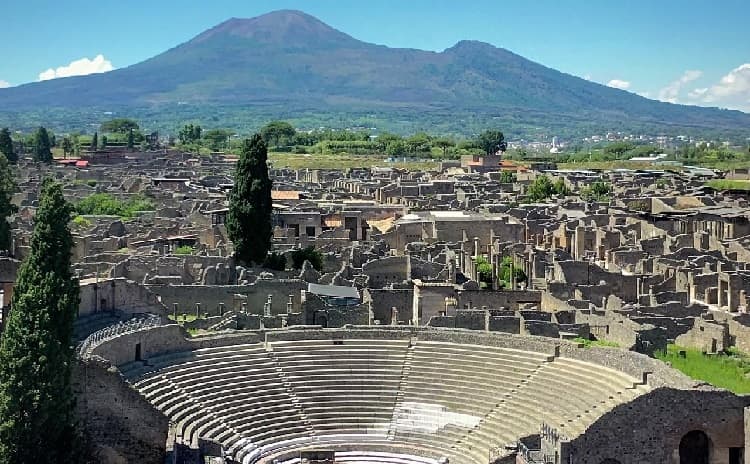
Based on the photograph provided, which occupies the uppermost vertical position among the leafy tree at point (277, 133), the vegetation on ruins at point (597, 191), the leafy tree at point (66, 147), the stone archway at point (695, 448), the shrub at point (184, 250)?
the leafy tree at point (277, 133)

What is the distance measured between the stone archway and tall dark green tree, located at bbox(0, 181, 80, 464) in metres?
13.4

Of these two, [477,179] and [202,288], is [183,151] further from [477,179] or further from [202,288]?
[202,288]

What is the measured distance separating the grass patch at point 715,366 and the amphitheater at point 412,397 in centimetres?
218

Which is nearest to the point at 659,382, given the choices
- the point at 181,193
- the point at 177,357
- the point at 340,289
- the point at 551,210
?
the point at 177,357

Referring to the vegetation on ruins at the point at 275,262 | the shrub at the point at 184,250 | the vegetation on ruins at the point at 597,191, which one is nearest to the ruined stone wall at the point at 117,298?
the vegetation on ruins at the point at 275,262

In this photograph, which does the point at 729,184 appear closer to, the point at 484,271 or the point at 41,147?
the point at 484,271

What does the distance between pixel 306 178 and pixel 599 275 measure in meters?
66.5

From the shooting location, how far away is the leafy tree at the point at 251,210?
42.0 metres

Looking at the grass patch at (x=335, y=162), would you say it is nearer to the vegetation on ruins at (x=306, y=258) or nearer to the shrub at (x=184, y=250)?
the shrub at (x=184, y=250)

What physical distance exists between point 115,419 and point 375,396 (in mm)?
7773

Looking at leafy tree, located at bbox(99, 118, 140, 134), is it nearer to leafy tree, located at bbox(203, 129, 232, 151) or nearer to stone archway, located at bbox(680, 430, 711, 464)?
leafy tree, located at bbox(203, 129, 232, 151)

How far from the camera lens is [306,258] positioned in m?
44.1

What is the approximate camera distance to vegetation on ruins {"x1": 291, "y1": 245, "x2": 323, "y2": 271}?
43.8 m

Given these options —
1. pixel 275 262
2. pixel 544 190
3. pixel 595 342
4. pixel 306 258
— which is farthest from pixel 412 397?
pixel 544 190
